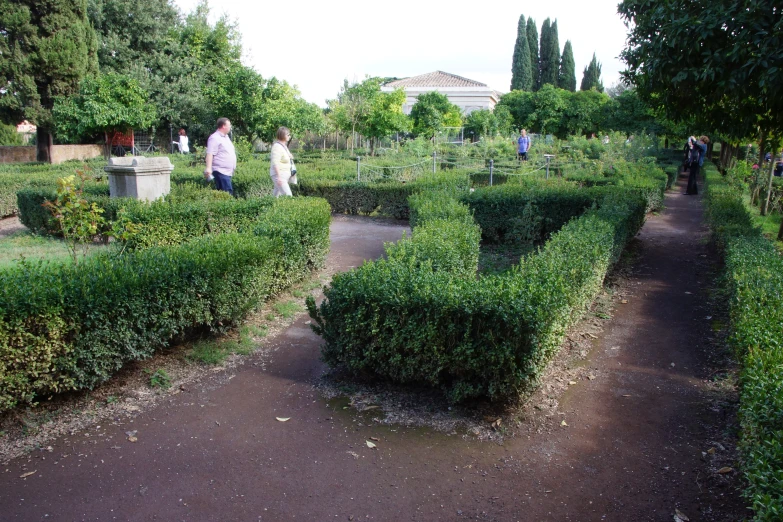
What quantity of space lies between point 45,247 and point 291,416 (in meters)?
6.96

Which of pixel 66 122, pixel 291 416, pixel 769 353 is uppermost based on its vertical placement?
pixel 66 122

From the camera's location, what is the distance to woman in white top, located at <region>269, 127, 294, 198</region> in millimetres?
9055

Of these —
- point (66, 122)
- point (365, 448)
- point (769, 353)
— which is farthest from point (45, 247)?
point (66, 122)

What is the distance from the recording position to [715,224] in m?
9.27

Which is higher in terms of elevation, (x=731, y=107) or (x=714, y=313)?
(x=731, y=107)

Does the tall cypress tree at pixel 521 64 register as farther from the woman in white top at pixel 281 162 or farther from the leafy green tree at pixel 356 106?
the woman in white top at pixel 281 162

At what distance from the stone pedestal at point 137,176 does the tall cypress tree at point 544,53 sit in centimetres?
5153

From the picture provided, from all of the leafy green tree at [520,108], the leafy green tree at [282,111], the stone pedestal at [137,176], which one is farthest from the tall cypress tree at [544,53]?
the stone pedestal at [137,176]

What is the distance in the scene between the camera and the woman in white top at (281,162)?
9055mm

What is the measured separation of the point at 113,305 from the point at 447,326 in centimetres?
238

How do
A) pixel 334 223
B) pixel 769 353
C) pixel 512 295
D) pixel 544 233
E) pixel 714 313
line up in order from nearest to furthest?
pixel 769 353, pixel 512 295, pixel 714 313, pixel 544 233, pixel 334 223

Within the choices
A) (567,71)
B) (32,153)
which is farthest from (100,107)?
(567,71)

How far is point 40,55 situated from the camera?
Answer: 20.3m

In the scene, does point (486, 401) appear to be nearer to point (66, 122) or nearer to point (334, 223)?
point (334, 223)
